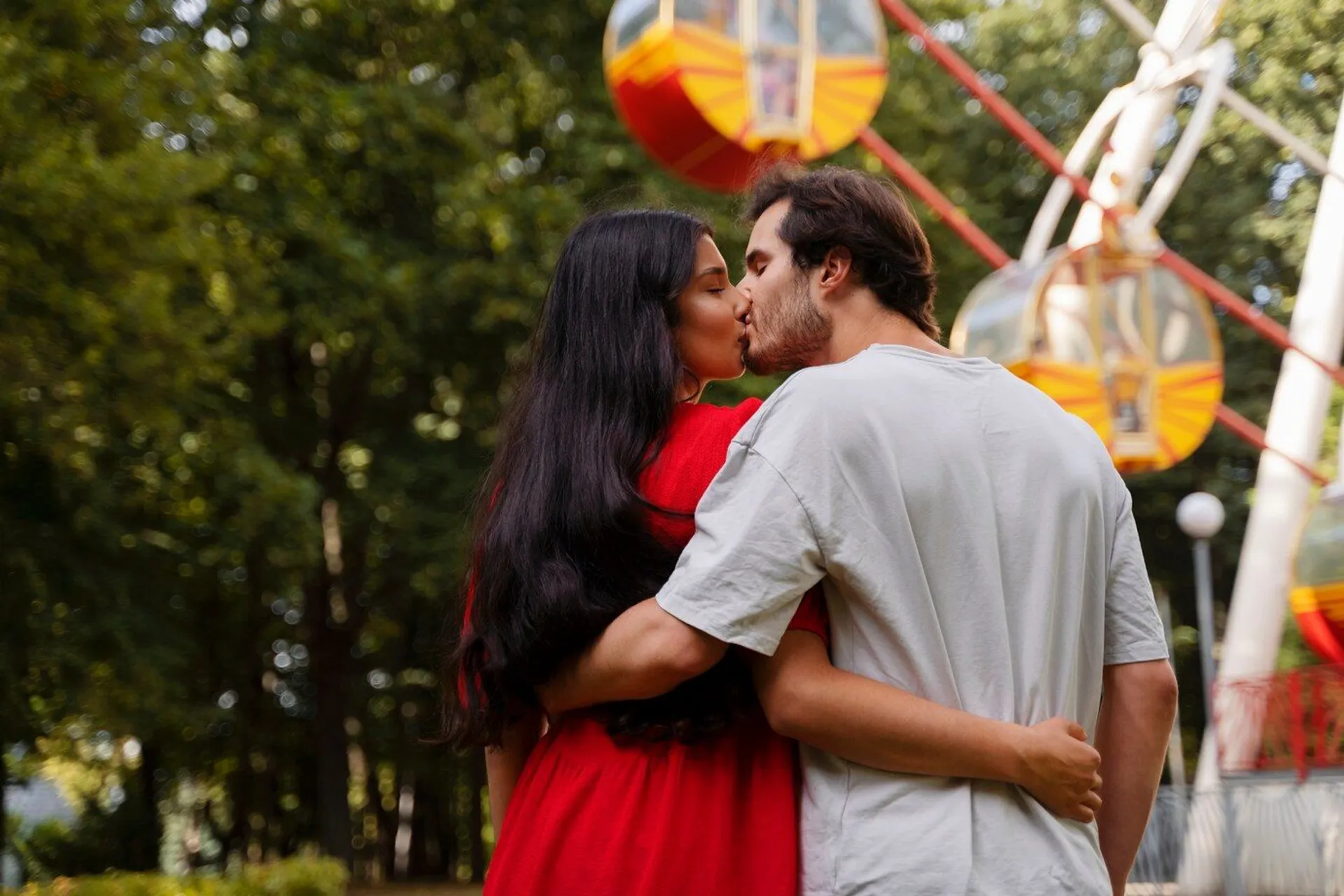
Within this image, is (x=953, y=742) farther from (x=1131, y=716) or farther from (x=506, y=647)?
(x=506, y=647)

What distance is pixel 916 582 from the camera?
205cm

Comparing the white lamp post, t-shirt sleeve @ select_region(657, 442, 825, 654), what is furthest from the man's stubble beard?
the white lamp post

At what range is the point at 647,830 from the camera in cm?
215

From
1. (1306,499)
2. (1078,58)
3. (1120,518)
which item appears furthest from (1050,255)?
(1078,58)

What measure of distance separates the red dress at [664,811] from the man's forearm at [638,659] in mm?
72

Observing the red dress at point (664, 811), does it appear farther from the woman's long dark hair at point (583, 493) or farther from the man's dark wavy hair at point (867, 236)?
the man's dark wavy hair at point (867, 236)

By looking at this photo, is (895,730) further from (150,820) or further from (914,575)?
(150,820)

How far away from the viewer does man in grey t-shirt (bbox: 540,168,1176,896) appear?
2020mm

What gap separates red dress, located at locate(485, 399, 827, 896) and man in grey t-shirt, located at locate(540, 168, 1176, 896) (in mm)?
59

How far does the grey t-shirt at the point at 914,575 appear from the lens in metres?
2.02

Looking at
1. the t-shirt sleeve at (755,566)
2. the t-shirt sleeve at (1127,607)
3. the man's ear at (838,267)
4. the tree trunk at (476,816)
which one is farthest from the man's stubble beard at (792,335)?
the tree trunk at (476,816)

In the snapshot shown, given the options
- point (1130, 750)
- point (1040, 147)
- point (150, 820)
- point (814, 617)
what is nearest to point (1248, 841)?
point (1040, 147)

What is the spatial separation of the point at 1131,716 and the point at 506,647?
2.89 ft

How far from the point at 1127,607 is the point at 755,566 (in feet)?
2.00
